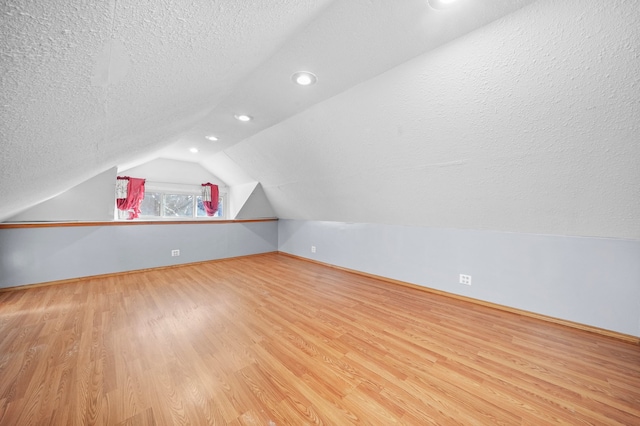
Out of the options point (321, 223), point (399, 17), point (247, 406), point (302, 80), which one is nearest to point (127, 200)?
point (321, 223)

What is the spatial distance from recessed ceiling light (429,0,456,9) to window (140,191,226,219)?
17.3ft

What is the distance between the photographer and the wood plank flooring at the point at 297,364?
→ 1176 mm

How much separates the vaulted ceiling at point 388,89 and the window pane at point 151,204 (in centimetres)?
295

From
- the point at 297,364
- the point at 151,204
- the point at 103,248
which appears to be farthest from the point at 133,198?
the point at 297,364

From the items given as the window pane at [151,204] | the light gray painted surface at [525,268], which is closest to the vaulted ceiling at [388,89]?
the light gray painted surface at [525,268]

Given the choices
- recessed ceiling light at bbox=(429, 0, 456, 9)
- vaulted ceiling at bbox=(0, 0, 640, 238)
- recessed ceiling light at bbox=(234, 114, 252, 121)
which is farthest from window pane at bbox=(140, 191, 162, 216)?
recessed ceiling light at bbox=(429, 0, 456, 9)

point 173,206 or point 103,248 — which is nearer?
point 103,248

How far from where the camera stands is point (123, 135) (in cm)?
161

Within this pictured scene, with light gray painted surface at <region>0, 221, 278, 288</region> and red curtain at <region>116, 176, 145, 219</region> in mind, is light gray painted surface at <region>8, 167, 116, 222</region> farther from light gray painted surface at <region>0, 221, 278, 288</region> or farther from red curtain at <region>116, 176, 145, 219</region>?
red curtain at <region>116, 176, 145, 219</region>

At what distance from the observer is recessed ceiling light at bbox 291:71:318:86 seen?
167 cm

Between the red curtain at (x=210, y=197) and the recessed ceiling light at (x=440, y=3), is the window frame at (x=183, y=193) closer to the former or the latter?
the red curtain at (x=210, y=197)

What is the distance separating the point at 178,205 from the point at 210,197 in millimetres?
667

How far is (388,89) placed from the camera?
5.74ft

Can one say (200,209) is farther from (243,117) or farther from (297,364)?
(297,364)
